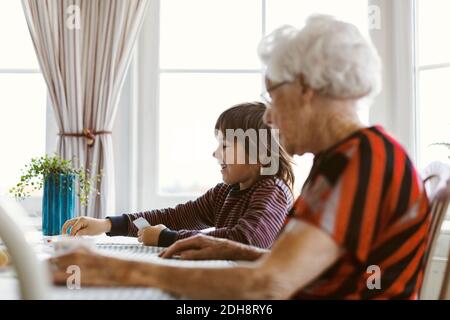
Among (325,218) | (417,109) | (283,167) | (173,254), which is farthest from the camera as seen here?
(417,109)

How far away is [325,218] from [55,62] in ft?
6.92

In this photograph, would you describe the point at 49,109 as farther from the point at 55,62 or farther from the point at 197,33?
the point at 197,33

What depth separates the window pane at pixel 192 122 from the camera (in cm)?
277

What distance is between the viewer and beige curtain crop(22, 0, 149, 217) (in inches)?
102

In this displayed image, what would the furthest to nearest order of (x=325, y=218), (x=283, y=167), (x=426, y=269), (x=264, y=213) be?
(x=283, y=167), (x=264, y=213), (x=426, y=269), (x=325, y=218)

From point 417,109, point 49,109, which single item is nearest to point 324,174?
point 417,109

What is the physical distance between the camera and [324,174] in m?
0.85

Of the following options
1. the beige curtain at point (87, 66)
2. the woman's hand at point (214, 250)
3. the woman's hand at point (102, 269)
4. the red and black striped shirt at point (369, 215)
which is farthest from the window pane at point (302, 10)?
the woman's hand at point (102, 269)

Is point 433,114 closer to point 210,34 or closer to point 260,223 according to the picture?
point 210,34

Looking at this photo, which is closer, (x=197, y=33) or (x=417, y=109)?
(x=417, y=109)

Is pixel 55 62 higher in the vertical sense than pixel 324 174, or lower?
higher

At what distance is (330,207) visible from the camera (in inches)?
31.6

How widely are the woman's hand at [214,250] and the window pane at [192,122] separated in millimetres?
1482

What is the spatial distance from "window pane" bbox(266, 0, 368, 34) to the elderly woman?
1.71m
